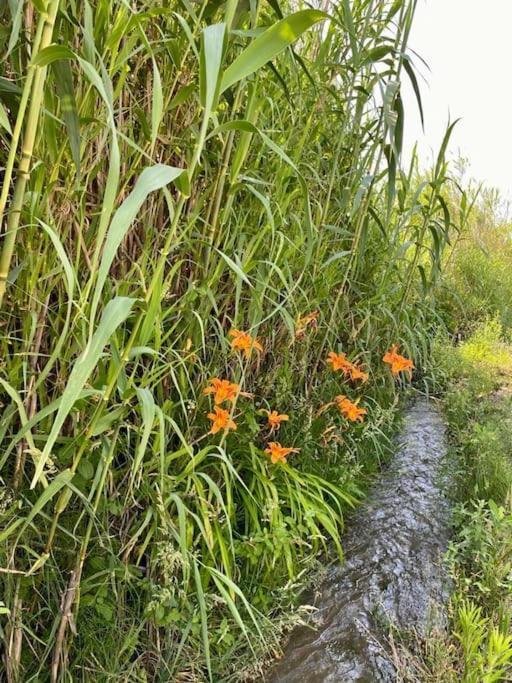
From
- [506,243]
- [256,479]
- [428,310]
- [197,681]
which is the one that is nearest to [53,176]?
[256,479]

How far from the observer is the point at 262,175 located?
4.90 feet

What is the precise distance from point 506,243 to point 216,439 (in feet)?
14.0

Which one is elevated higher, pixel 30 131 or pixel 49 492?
pixel 30 131

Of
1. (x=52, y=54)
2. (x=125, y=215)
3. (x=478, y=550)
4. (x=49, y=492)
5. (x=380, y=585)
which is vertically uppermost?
(x=52, y=54)

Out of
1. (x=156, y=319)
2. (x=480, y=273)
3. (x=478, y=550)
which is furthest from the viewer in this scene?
(x=480, y=273)

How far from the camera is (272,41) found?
2.08 feet

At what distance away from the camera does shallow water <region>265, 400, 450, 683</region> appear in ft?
4.25

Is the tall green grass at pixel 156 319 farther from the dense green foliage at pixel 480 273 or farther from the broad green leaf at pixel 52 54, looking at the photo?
the dense green foliage at pixel 480 273

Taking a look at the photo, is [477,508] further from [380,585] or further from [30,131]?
[30,131]

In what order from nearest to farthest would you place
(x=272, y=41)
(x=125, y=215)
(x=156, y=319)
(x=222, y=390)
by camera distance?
(x=125, y=215), (x=272, y=41), (x=156, y=319), (x=222, y=390)

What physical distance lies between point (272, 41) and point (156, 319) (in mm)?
493

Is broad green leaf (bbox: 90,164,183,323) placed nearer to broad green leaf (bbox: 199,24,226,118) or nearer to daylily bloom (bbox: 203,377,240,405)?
broad green leaf (bbox: 199,24,226,118)

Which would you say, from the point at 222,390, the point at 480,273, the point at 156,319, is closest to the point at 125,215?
the point at 156,319

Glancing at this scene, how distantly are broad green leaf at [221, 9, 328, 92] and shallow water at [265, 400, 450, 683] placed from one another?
1.32 m
